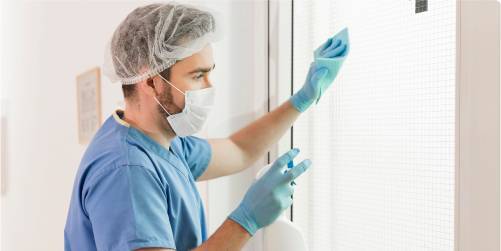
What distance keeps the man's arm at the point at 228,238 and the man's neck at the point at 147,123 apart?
280 millimetres

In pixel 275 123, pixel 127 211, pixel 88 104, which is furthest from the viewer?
pixel 88 104

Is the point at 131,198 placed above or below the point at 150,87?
below

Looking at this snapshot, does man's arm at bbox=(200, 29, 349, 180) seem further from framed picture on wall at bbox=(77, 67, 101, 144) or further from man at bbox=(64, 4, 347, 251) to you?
framed picture on wall at bbox=(77, 67, 101, 144)

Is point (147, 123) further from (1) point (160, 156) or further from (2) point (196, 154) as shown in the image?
(2) point (196, 154)

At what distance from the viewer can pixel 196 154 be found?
1373 mm

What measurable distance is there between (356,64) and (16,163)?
238 centimetres

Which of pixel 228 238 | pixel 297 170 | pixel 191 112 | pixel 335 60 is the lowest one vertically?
pixel 228 238

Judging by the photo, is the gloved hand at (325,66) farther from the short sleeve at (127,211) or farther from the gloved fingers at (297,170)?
the short sleeve at (127,211)

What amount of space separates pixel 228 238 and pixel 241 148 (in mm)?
406

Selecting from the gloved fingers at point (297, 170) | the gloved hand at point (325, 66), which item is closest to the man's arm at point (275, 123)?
the gloved hand at point (325, 66)

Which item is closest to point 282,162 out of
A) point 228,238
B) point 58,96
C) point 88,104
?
point 228,238

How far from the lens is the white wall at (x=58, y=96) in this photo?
4.96 ft

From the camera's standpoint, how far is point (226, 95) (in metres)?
1.51

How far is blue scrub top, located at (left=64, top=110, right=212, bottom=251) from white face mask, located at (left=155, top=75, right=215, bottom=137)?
0.21 ft
